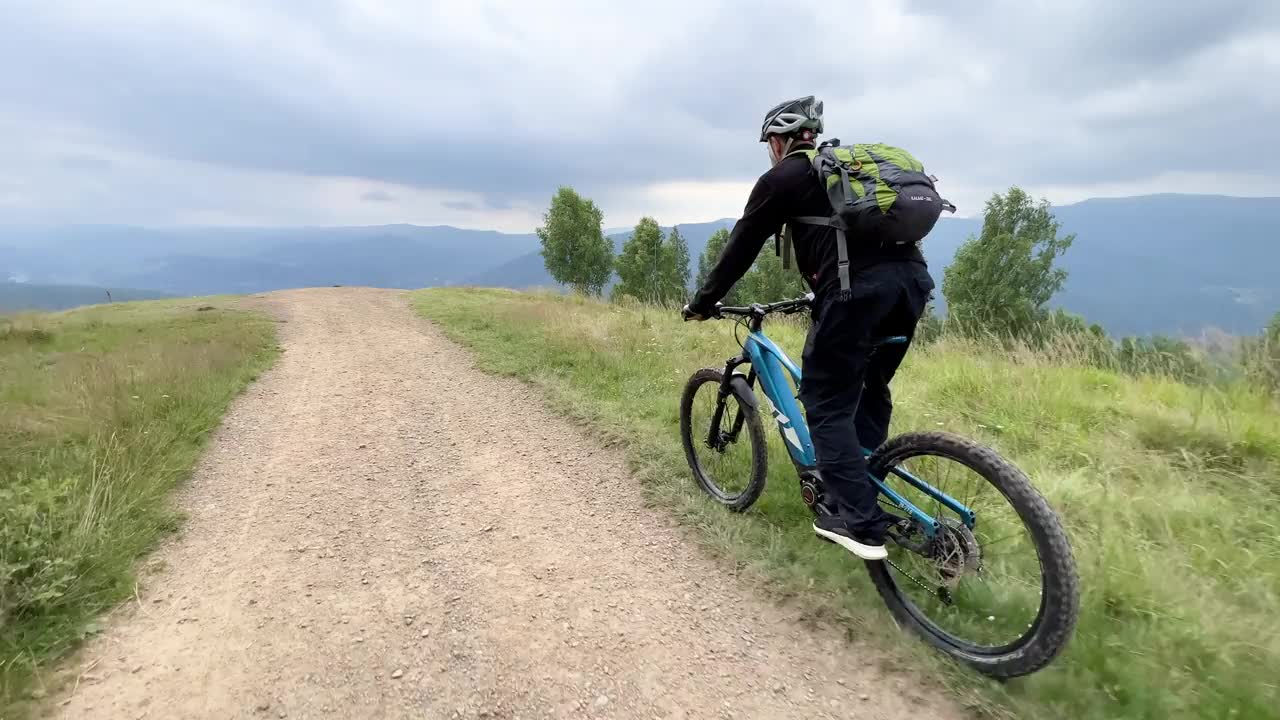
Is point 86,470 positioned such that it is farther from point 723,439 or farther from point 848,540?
point 848,540

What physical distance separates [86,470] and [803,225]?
623 centimetres

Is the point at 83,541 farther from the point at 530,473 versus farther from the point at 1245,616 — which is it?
the point at 1245,616

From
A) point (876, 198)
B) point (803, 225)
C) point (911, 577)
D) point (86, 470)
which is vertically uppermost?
point (876, 198)

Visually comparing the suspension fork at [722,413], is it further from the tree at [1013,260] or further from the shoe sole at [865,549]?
the tree at [1013,260]

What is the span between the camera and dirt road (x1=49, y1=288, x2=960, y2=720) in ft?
8.84

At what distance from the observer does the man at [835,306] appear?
9.05ft

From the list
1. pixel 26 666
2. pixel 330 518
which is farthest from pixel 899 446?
pixel 26 666

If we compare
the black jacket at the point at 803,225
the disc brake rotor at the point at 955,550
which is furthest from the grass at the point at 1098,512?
the black jacket at the point at 803,225

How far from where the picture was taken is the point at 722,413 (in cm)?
452

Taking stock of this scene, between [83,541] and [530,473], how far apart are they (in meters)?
3.14

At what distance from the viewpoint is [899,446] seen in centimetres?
296

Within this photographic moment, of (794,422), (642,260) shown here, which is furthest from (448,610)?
(642,260)

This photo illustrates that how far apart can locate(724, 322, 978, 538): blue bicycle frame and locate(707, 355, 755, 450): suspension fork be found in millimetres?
11

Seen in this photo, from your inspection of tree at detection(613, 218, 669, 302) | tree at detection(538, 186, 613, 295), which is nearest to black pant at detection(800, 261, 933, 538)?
tree at detection(538, 186, 613, 295)
